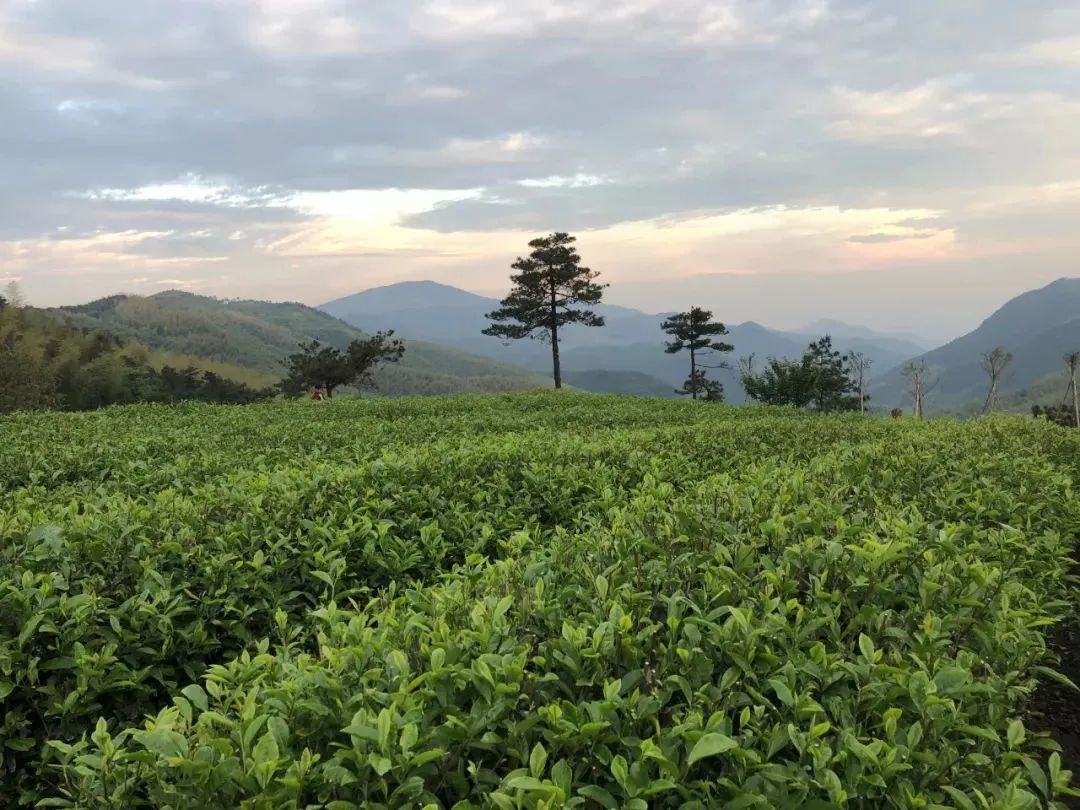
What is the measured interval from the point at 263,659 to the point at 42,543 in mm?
2045

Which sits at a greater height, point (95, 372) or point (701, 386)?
point (95, 372)

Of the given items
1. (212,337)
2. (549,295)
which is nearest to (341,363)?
(549,295)

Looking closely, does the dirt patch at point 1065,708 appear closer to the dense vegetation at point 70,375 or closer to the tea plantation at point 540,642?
the tea plantation at point 540,642

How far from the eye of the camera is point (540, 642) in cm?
237

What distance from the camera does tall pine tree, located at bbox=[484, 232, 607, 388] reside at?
130ft

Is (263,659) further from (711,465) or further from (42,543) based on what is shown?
(711,465)

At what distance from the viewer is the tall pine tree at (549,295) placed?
39.7 meters

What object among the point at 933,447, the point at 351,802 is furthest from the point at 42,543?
the point at 933,447

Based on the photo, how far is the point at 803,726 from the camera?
1.95m

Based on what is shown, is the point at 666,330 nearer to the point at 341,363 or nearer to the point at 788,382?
the point at 788,382

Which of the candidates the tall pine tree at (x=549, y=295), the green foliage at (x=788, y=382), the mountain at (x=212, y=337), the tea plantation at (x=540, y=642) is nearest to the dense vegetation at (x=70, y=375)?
the tall pine tree at (x=549, y=295)

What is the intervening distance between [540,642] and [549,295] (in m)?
39.1

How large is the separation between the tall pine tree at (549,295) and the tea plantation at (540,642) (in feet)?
113

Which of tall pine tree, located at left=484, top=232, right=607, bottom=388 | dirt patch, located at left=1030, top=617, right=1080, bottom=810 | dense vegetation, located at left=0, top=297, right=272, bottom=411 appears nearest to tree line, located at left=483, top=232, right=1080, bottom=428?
tall pine tree, located at left=484, top=232, right=607, bottom=388
